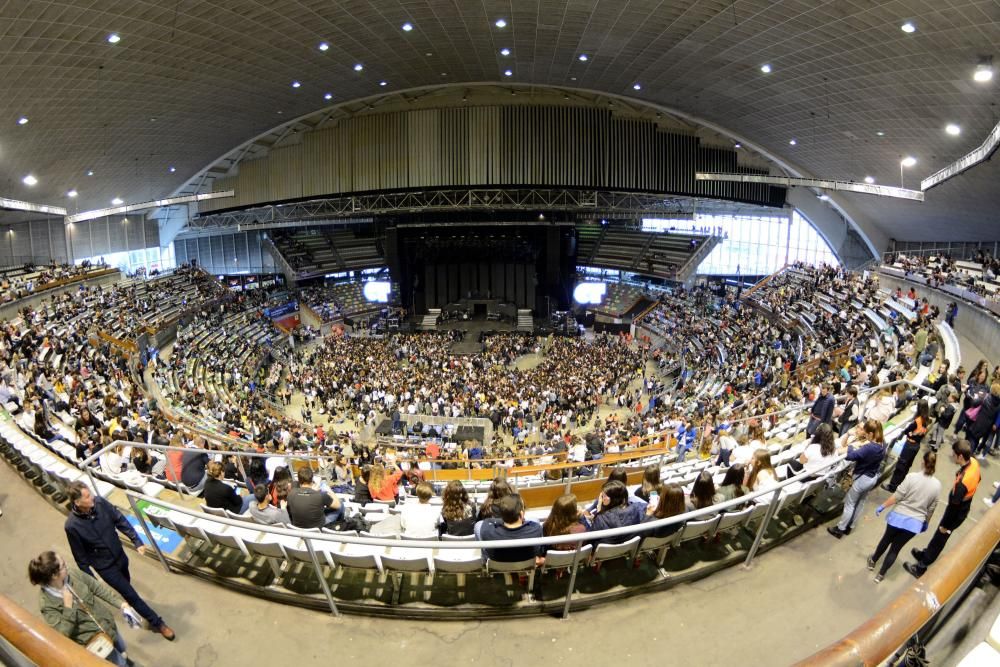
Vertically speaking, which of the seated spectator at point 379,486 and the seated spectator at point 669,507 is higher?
the seated spectator at point 669,507

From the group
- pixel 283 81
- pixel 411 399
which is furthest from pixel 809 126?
pixel 283 81

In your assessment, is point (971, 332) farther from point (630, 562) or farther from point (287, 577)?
point (287, 577)

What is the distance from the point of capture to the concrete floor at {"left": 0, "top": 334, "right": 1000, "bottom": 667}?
136 inches

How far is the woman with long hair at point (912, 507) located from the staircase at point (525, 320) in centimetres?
3089

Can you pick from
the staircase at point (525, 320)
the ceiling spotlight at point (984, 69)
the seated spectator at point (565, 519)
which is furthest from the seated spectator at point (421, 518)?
the staircase at point (525, 320)

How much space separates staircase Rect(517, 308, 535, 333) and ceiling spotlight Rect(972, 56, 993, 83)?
987 inches

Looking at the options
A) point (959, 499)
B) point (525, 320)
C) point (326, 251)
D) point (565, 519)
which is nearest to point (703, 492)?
point (565, 519)

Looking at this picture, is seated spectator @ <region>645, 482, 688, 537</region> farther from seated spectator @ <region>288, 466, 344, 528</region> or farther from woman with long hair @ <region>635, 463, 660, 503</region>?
seated spectator @ <region>288, 466, 344, 528</region>

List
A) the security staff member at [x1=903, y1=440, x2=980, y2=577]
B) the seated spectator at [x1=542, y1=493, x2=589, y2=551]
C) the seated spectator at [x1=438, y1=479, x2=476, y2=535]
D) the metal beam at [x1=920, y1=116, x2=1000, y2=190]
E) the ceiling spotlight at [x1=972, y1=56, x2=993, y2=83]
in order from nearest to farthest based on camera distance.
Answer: the seated spectator at [x1=542, y1=493, x2=589, y2=551]
the security staff member at [x1=903, y1=440, x2=980, y2=577]
the seated spectator at [x1=438, y1=479, x2=476, y2=535]
the ceiling spotlight at [x1=972, y1=56, x2=993, y2=83]
the metal beam at [x1=920, y1=116, x2=1000, y2=190]

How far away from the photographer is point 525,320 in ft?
122

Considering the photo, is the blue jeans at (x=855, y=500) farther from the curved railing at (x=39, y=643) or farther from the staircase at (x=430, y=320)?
the staircase at (x=430, y=320)

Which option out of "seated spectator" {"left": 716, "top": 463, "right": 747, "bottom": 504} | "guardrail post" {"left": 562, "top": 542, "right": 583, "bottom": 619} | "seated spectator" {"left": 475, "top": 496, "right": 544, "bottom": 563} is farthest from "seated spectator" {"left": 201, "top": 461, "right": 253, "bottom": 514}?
"seated spectator" {"left": 716, "top": 463, "right": 747, "bottom": 504}

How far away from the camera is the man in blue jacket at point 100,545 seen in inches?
137

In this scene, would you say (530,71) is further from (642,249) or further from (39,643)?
(39,643)
